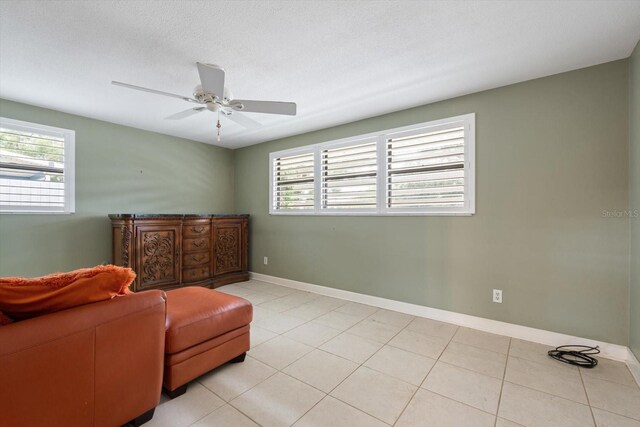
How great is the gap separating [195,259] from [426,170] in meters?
3.32

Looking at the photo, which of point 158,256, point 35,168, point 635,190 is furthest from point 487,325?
point 35,168

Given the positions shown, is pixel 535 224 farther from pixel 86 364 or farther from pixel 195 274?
pixel 195 274

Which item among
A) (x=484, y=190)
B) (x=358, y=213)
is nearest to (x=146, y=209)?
(x=358, y=213)

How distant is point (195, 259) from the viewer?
3973mm

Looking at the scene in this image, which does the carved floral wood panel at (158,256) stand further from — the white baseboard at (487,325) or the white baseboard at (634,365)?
the white baseboard at (634,365)

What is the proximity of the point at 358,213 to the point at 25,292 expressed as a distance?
9.74 ft

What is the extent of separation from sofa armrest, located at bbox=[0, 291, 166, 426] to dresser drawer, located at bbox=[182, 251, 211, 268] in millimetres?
2597

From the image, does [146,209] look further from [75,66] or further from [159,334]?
[159,334]

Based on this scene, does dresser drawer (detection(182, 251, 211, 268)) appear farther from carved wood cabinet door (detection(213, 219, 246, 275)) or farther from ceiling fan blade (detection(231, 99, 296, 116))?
ceiling fan blade (detection(231, 99, 296, 116))

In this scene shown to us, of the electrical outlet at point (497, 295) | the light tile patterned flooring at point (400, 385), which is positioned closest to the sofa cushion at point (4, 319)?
the light tile patterned flooring at point (400, 385)

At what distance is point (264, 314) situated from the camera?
3.06 metres

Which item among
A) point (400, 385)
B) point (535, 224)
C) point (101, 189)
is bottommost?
point (400, 385)

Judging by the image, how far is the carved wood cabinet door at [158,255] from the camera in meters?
3.44

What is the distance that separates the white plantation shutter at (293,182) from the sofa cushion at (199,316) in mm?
2215
